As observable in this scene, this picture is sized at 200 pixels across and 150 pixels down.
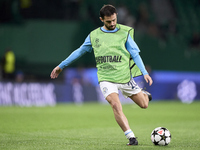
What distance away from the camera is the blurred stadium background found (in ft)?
69.0

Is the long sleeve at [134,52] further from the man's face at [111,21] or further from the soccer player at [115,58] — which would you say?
the man's face at [111,21]

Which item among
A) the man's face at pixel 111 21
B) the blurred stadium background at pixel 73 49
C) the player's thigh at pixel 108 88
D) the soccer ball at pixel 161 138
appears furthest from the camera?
the blurred stadium background at pixel 73 49

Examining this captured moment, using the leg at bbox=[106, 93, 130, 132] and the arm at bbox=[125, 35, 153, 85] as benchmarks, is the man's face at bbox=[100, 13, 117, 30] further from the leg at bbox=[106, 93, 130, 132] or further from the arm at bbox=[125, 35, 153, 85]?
the leg at bbox=[106, 93, 130, 132]

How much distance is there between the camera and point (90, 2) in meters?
24.2

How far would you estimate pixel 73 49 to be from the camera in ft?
74.6

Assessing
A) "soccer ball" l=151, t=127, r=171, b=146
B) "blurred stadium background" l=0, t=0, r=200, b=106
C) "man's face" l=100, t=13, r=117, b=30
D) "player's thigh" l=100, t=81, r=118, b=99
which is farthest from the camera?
"blurred stadium background" l=0, t=0, r=200, b=106

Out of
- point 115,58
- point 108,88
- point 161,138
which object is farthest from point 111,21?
point 161,138

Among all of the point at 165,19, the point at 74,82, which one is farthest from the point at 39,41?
the point at 165,19

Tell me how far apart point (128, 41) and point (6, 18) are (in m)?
15.0

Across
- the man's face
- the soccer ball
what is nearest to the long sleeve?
the man's face

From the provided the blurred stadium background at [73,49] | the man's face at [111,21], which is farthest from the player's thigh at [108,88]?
the blurred stadium background at [73,49]

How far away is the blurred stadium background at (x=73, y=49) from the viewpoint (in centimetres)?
2103

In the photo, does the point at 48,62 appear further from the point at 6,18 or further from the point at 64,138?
the point at 64,138

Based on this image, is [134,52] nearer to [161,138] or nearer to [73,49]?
[161,138]
